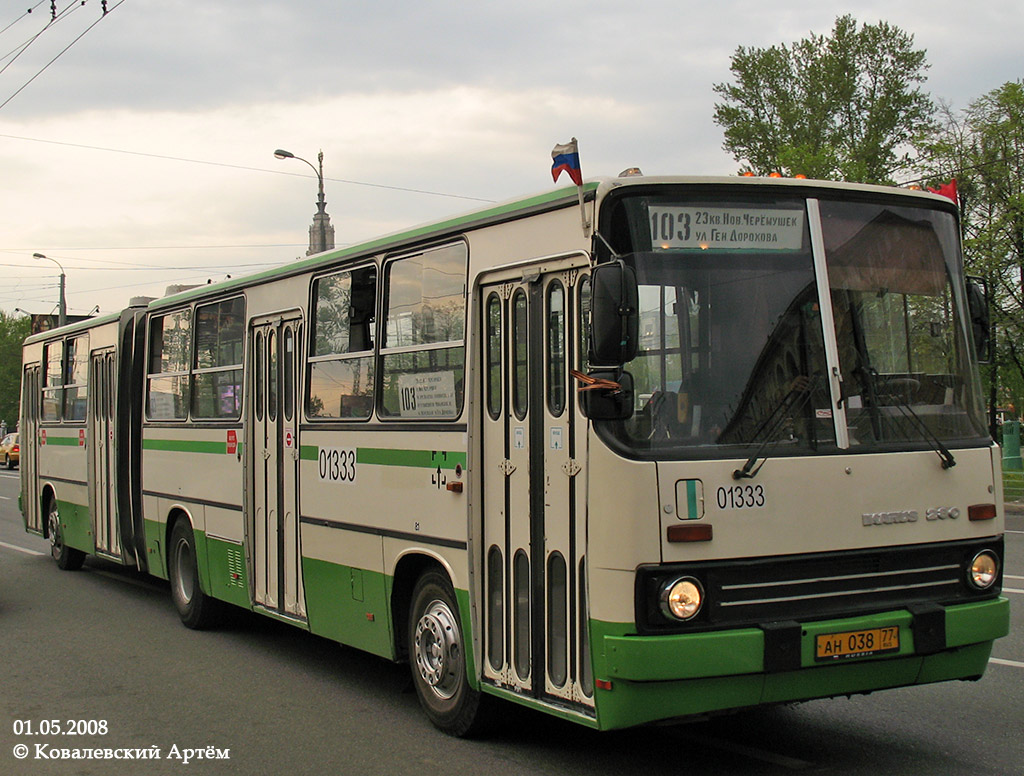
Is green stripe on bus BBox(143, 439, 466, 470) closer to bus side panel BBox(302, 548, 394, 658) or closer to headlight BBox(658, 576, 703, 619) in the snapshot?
bus side panel BBox(302, 548, 394, 658)

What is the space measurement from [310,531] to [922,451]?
4599 millimetres

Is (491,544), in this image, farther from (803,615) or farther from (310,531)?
(310,531)

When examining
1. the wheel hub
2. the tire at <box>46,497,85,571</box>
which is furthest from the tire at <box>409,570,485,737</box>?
the tire at <box>46,497,85,571</box>

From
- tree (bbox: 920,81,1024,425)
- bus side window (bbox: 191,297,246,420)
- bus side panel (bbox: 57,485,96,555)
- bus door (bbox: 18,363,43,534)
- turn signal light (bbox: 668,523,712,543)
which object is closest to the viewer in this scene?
turn signal light (bbox: 668,523,712,543)

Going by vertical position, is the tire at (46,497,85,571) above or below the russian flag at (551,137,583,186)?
below

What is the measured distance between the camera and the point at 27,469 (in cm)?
1714

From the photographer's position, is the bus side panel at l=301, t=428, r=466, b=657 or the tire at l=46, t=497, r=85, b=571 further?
the tire at l=46, t=497, r=85, b=571

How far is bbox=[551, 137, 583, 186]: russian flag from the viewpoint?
19.4 ft

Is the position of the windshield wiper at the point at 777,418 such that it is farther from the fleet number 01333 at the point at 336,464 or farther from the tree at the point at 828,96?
the tree at the point at 828,96

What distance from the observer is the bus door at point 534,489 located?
6.03m

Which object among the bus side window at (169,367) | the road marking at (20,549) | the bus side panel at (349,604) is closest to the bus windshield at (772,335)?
the bus side panel at (349,604)

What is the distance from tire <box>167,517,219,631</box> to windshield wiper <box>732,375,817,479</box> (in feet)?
22.3

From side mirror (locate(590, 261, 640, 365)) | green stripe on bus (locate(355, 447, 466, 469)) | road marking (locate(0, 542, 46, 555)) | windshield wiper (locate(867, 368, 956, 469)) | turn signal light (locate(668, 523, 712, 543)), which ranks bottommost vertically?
road marking (locate(0, 542, 46, 555))

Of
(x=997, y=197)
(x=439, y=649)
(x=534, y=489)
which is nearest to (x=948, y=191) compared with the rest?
(x=534, y=489)
